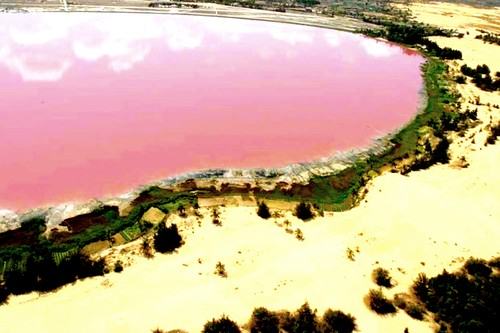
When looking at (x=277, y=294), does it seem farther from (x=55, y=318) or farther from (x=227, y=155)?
(x=227, y=155)

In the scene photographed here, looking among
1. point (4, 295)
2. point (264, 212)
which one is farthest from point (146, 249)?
point (264, 212)

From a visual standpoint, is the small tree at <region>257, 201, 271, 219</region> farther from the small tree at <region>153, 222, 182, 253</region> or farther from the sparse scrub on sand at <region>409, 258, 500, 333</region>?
the sparse scrub on sand at <region>409, 258, 500, 333</region>

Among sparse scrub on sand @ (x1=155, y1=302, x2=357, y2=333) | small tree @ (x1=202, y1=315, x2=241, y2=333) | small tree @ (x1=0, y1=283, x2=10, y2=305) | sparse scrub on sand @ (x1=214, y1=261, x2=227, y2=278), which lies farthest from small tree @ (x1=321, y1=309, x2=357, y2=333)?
small tree @ (x1=0, y1=283, x2=10, y2=305)

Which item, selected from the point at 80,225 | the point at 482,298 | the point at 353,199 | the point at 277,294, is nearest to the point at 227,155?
the point at 353,199

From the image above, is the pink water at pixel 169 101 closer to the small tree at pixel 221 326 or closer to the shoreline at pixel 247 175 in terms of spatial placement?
the shoreline at pixel 247 175

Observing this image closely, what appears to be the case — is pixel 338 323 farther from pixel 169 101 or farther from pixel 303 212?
pixel 169 101

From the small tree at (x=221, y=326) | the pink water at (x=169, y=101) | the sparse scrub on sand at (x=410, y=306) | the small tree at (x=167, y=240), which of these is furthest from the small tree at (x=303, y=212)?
the small tree at (x=221, y=326)
